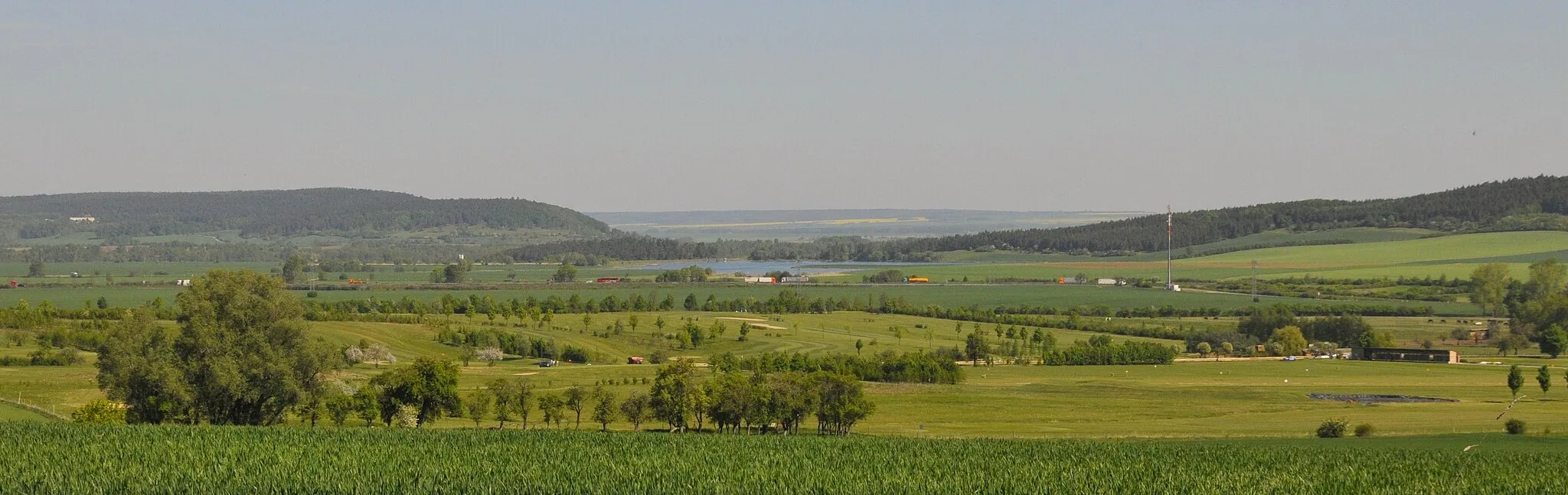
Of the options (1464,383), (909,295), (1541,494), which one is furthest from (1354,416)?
(909,295)

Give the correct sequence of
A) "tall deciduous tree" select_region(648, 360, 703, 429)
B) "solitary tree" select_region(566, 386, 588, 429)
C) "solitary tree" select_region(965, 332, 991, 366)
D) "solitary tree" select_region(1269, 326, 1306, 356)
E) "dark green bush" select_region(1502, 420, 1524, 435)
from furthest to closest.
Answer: "solitary tree" select_region(1269, 326, 1306, 356), "solitary tree" select_region(965, 332, 991, 366), "solitary tree" select_region(566, 386, 588, 429), "tall deciduous tree" select_region(648, 360, 703, 429), "dark green bush" select_region(1502, 420, 1524, 435)

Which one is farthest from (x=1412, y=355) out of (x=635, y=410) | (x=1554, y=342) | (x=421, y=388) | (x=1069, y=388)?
(x=421, y=388)

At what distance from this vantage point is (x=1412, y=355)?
100750 millimetres

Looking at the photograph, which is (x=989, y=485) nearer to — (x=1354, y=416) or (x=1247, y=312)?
(x=1354, y=416)

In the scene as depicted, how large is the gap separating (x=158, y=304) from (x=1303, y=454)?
90.3 metres

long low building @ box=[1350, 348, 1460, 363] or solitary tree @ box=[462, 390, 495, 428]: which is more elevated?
solitary tree @ box=[462, 390, 495, 428]

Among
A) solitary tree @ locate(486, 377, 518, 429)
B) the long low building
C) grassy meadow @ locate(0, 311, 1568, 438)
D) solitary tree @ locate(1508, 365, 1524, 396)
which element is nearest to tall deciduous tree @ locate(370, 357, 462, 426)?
grassy meadow @ locate(0, 311, 1568, 438)

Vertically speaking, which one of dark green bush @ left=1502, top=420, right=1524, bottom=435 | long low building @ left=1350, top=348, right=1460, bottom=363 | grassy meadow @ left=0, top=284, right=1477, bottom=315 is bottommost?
long low building @ left=1350, top=348, right=1460, bottom=363

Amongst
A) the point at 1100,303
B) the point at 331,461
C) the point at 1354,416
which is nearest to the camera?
the point at 331,461

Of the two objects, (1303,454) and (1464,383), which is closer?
(1303,454)

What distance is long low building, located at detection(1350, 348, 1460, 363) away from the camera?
98750 mm

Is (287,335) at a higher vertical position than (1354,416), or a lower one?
higher

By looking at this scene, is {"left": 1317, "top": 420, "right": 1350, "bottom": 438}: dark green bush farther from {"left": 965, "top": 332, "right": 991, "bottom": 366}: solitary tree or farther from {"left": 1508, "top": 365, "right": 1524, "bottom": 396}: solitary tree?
{"left": 965, "top": 332, "right": 991, "bottom": 366}: solitary tree

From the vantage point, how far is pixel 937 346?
10688cm
